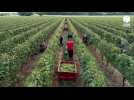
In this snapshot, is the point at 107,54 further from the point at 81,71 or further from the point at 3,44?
the point at 3,44

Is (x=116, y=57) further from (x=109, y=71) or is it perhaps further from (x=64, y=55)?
(x=64, y=55)

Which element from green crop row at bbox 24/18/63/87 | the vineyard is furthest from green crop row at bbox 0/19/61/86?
green crop row at bbox 24/18/63/87

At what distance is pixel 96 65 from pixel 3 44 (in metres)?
2.71

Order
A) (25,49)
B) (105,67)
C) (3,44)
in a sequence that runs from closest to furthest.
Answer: (3,44) < (105,67) < (25,49)

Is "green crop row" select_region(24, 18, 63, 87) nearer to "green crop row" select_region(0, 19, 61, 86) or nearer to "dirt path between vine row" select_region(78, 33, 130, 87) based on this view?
"green crop row" select_region(0, 19, 61, 86)

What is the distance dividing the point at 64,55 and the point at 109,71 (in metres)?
1.42

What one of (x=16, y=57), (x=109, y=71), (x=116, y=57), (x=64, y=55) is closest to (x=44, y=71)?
(x=16, y=57)

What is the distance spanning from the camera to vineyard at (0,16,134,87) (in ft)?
26.6

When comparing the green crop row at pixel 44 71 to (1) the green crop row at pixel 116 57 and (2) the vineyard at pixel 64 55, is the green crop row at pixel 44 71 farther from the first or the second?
(1) the green crop row at pixel 116 57

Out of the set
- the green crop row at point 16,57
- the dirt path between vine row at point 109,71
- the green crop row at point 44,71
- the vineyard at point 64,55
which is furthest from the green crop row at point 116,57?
the green crop row at point 16,57

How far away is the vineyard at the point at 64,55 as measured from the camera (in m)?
8.12
